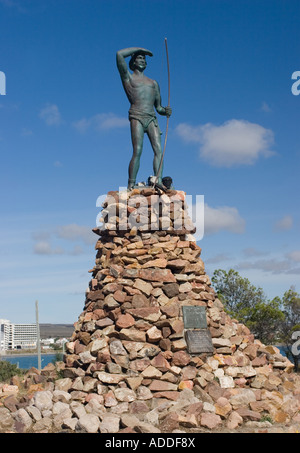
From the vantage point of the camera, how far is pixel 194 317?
888 cm

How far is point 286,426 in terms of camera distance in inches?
287

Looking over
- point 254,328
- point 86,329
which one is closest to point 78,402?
point 86,329

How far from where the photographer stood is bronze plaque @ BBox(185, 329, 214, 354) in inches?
334

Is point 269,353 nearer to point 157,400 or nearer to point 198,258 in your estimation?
point 198,258

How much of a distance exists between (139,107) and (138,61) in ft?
3.33

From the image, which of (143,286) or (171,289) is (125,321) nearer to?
(143,286)

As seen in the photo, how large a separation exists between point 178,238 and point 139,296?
1646 millimetres

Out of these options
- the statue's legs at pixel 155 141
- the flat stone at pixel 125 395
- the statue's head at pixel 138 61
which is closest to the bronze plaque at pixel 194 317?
the flat stone at pixel 125 395

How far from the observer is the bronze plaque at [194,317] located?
877 cm

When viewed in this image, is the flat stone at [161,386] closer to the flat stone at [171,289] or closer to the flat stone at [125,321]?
the flat stone at [125,321]

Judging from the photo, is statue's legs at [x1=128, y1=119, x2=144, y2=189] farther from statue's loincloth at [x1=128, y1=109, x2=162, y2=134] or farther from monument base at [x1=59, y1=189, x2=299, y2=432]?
monument base at [x1=59, y1=189, x2=299, y2=432]

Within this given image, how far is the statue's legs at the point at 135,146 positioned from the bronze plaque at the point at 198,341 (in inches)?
140

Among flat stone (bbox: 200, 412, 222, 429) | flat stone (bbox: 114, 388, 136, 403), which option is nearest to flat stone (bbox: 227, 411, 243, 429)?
flat stone (bbox: 200, 412, 222, 429)

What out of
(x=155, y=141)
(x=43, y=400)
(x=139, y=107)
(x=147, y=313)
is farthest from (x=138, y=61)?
(x=43, y=400)
